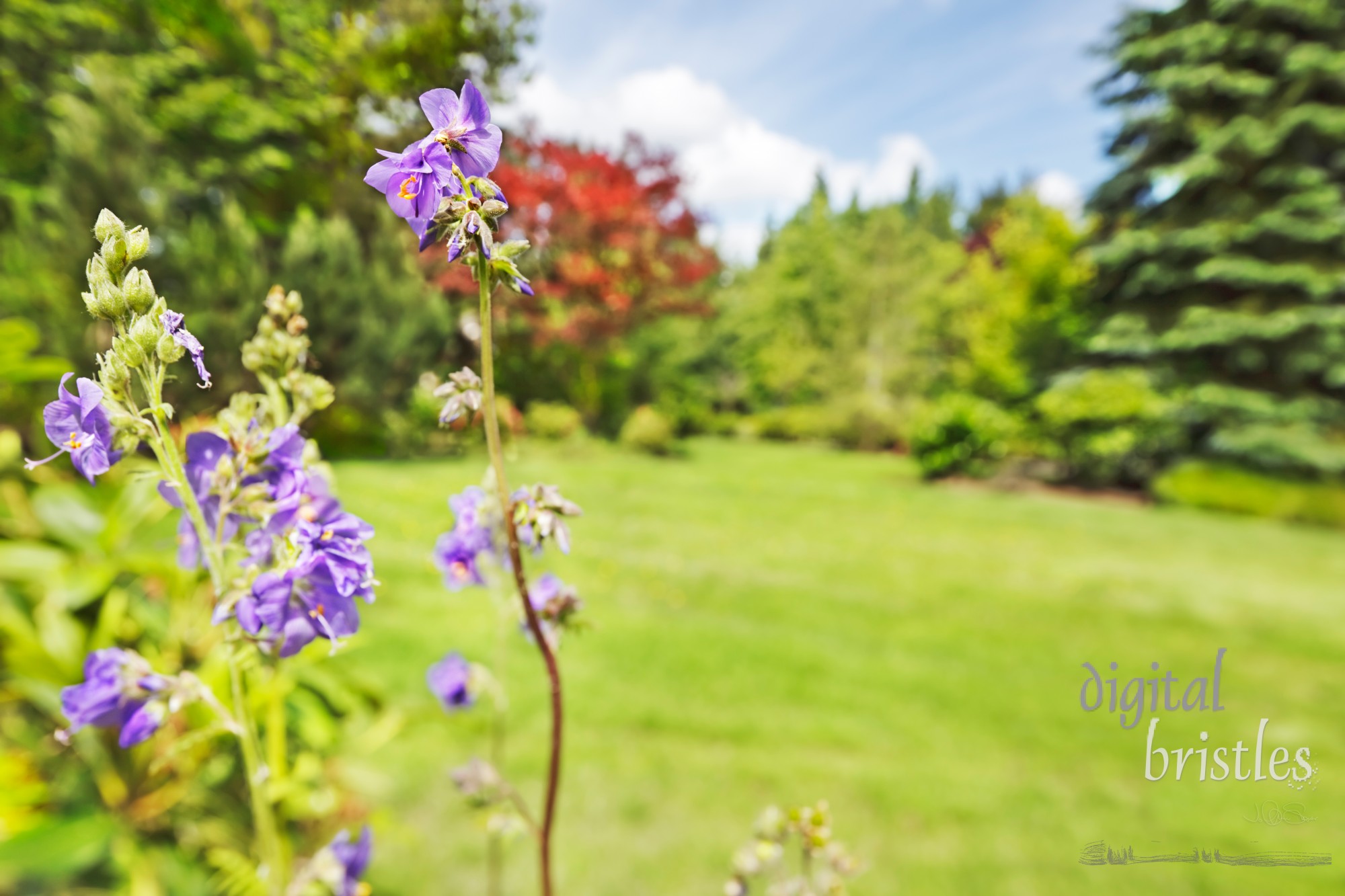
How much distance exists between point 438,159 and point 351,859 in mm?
832

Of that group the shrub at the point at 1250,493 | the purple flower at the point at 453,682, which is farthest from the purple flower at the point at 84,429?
the shrub at the point at 1250,493

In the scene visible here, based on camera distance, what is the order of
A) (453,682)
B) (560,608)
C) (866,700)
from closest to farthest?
(560,608), (453,682), (866,700)

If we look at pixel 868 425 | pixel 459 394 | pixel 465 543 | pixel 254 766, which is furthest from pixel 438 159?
pixel 868 425

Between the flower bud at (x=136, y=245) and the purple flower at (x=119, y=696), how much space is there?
0.37 metres

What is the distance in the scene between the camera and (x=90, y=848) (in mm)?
1298

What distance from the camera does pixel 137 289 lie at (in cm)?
47

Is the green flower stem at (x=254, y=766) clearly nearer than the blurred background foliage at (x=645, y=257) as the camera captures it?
Yes

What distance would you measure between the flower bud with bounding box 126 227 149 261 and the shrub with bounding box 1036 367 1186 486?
13621mm

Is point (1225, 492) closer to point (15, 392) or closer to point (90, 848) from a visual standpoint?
point (90, 848)

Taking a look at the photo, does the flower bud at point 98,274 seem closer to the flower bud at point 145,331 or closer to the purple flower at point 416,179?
the flower bud at point 145,331

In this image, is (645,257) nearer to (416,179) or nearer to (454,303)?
(454,303)

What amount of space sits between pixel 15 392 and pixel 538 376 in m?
8.18

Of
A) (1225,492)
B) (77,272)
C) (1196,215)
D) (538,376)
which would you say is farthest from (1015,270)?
(77,272)

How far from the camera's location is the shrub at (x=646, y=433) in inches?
489
